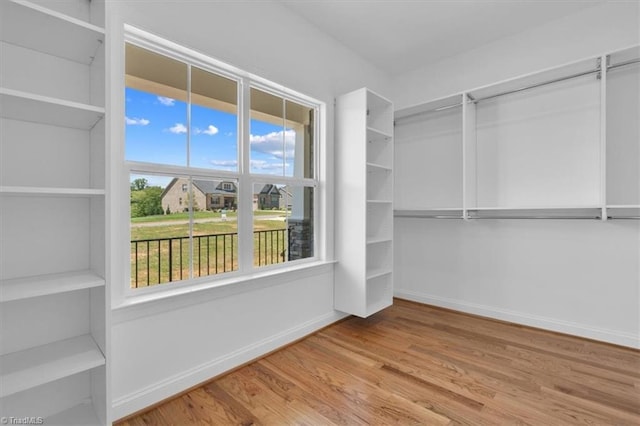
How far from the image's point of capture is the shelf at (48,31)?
1.21 meters

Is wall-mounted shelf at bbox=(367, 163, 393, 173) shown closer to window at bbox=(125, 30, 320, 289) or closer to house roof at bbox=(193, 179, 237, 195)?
window at bbox=(125, 30, 320, 289)

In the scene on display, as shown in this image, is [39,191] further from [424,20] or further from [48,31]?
[424,20]

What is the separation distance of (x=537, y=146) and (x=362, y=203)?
1863mm

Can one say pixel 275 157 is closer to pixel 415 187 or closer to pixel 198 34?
pixel 198 34

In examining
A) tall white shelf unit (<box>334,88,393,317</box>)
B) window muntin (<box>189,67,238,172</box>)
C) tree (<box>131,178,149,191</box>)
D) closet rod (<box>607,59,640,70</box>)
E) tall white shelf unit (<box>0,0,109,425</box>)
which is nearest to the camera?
tall white shelf unit (<box>0,0,109,425</box>)

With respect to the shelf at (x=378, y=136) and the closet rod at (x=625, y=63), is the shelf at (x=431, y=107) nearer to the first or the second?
the shelf at (x=378, y=136)

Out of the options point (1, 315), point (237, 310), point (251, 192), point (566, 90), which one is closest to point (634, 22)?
point (566, 90)

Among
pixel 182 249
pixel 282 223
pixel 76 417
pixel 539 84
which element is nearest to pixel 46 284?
pixel 76 417

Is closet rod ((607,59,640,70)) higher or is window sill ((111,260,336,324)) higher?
closet rod ((607,59,640,70))

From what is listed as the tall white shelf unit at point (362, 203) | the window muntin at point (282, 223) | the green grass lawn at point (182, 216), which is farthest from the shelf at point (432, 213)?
the green grass lawn at point (182, 216)

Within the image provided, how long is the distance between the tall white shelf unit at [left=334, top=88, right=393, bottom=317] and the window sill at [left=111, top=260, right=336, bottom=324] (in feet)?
1.51

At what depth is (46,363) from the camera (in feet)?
4.31

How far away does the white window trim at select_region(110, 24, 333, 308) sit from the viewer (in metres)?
1.72

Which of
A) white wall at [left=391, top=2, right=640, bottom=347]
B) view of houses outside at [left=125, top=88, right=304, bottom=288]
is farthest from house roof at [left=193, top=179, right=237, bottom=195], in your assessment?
white wall at [left=391, top=2, right=640, bottom=347]
